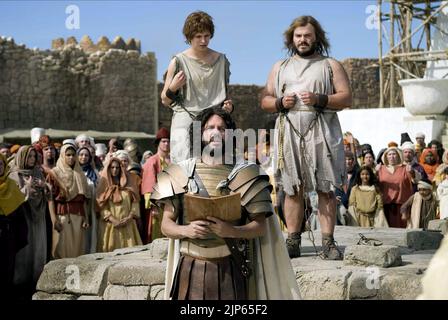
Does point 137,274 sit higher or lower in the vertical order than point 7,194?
lower

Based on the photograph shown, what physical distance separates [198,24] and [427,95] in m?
9.26

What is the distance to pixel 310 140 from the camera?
544 centimetres

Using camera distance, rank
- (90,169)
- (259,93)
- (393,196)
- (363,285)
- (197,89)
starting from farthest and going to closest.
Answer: (259,93) → (90,169) → (393,196) → (197,89) → (363,285)

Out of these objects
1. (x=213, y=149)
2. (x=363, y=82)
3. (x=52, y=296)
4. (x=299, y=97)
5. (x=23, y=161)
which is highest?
(x=363, y=82)

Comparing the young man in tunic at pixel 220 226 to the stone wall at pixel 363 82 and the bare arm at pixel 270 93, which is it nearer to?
the bare arm at pixel 270 93

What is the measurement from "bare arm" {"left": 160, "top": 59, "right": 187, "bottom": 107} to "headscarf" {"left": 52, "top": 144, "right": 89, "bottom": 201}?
3.13 meters

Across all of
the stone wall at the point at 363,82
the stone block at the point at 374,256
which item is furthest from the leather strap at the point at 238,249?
the stone wall at the point at 363,82

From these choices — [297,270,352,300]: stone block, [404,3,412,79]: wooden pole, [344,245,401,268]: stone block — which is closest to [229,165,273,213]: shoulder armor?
[297,270,352,300]: stone block

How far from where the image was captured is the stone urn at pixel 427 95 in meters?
13.6

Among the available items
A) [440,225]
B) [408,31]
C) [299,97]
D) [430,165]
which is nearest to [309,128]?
[299,97]

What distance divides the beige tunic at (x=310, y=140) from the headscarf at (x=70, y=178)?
345cm

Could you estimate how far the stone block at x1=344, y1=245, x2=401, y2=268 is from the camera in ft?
16.3

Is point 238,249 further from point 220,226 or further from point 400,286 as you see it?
point 400,286
